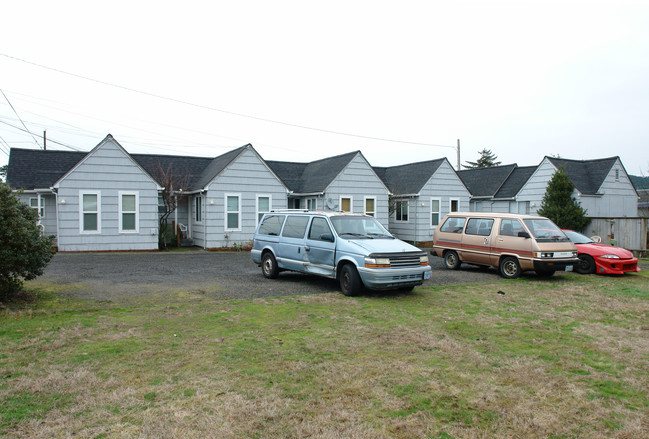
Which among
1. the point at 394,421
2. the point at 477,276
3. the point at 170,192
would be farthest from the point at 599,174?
the point at 394,421

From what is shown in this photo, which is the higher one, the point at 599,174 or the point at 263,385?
the point at 599,174

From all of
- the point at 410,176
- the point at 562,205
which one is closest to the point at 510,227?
the point at 562,205

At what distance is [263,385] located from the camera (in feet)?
16.1

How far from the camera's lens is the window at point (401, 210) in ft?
91.5

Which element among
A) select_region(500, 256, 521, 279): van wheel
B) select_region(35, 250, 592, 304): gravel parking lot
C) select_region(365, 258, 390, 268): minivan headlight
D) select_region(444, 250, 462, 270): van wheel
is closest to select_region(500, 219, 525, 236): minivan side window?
select_region(500, 256, 521, 279): van wheel

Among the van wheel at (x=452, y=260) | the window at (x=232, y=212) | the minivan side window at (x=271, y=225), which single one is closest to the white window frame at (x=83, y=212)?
the window at (x=232, y=212)

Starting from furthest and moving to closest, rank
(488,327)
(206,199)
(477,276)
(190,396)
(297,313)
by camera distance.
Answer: (206,199), (477,276), (297,313), (488,327), (190,396)

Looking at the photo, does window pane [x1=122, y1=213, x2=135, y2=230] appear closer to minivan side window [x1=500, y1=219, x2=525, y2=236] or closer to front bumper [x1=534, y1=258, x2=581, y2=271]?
minivan side window [x1=500, y1=219, x2=525, y2=236]

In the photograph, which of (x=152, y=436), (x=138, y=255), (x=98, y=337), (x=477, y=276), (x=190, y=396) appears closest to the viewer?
(x=152, y=436)

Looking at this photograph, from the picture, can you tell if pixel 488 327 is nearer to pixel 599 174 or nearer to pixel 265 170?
pixel 265 170

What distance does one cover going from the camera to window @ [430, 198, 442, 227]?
89.0 ft

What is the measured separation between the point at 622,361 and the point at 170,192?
2044 cm

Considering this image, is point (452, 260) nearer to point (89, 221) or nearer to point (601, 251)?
point (601, 251)

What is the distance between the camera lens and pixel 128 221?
20703 millimetres
